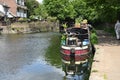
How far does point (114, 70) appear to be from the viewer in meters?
16.0

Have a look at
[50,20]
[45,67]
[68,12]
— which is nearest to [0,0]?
[50,20]

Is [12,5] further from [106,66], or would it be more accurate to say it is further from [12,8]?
[106,66]

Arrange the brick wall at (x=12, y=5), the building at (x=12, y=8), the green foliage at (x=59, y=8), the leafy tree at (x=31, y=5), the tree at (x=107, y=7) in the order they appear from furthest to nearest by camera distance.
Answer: the leafy tree at (x=31, y=5) < the brick wall at (x=12, y=5) < the building at (x=12, y=8) < the green foliage at (x=59, y=8) < the tree at (x=107, y=7)

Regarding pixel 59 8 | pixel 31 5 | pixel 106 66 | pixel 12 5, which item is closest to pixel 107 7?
pixel 106 66

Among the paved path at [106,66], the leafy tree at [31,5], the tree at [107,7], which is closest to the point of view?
the paved path at [106,66]

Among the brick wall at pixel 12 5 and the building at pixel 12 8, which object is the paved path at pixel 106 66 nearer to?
the building at pixel 12 8

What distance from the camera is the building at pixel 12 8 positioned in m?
92.7

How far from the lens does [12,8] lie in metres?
101

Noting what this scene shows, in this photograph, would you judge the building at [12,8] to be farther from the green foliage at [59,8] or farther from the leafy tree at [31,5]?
the leafy tree at [31,5]

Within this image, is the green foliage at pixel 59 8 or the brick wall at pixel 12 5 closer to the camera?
the green foliage at pixel 59 8

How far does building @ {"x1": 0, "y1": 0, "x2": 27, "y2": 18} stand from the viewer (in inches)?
3649

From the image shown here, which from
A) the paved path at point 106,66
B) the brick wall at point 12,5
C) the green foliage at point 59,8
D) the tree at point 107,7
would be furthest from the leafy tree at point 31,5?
the paved path at point 106,66

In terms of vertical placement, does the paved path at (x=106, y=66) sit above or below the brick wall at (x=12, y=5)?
below

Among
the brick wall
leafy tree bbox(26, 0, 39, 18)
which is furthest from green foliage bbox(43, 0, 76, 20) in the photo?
leafy tree bbox(26, 0, 39, 18)
